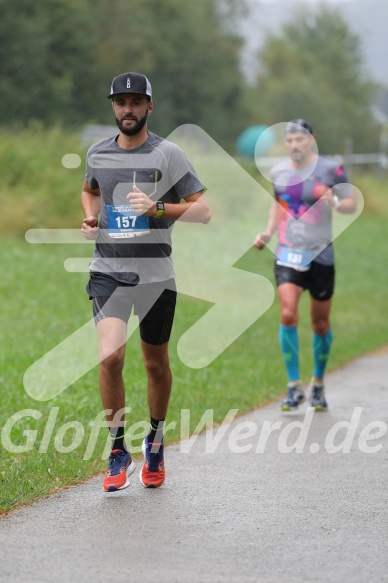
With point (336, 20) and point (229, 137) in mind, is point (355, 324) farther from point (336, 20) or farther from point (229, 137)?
point (336, 20)

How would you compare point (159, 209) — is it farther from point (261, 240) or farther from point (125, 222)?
point (261, 240)

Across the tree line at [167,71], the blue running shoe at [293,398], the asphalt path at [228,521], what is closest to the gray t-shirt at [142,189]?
the asphalt path at [228,521]

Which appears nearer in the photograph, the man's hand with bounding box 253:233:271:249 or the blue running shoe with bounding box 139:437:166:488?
the blue running shoe with bounding box 139:437:166:488

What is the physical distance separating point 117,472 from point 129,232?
134 centimetres

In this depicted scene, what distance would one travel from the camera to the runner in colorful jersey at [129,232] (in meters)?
6.49

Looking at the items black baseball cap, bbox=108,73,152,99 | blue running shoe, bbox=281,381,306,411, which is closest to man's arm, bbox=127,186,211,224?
black baseball cap, bbox=108,73,152,99

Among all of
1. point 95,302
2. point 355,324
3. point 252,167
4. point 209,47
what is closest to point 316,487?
point 95,302

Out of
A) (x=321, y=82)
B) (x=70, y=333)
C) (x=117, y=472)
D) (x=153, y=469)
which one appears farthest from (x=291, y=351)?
(x=321, y=82)

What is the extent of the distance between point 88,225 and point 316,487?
2.00 m

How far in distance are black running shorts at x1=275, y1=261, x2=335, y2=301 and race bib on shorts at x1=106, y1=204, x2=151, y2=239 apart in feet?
12.2

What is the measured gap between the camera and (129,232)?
6.51 metres

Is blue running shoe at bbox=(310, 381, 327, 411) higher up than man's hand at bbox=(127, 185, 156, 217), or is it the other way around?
man's hand at bbox=(127, 185, 156, 217)

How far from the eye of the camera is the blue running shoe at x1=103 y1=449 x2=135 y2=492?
21.6 ft

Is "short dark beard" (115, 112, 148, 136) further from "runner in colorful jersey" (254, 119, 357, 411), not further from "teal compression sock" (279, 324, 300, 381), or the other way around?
"teal compression sock" (279, 324, 300, 381)
